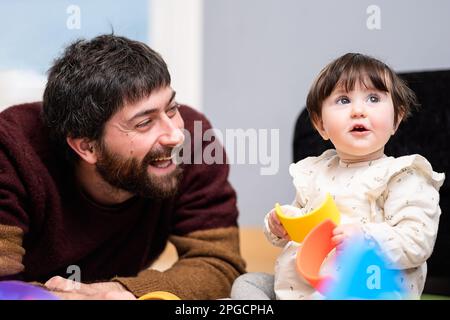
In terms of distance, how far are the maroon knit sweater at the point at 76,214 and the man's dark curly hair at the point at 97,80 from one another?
9cm

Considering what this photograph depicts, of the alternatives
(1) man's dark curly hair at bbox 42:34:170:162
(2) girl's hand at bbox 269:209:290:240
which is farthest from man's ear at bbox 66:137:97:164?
(2) girl's hand at bbox 269:209:290:240

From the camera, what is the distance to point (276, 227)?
0.78 metres

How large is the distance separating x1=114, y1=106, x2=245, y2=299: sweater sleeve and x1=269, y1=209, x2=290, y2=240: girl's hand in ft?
0.98

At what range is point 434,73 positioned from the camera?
1128mm

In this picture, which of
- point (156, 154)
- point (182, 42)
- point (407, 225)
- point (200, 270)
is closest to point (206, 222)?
point (200, 270)

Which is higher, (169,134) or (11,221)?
(169,134)

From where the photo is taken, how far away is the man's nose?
0.98 metres

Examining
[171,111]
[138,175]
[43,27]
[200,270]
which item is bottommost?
[200,270]

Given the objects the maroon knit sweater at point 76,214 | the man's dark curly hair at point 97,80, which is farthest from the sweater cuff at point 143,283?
the man's dark curly hair at point 97,80

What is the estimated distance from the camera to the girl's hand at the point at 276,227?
77 cm

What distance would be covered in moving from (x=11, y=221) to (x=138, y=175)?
0.67 feet

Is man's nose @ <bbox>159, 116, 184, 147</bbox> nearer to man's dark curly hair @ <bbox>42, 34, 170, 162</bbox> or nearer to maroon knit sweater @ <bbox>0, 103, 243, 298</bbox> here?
man's dark curly hair @ <bbox>42, 34, 170, 162</bbox>

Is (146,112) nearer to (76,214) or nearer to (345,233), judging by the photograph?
(76,214)

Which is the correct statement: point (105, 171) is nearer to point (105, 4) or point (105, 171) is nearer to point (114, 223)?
point (114, 223)
